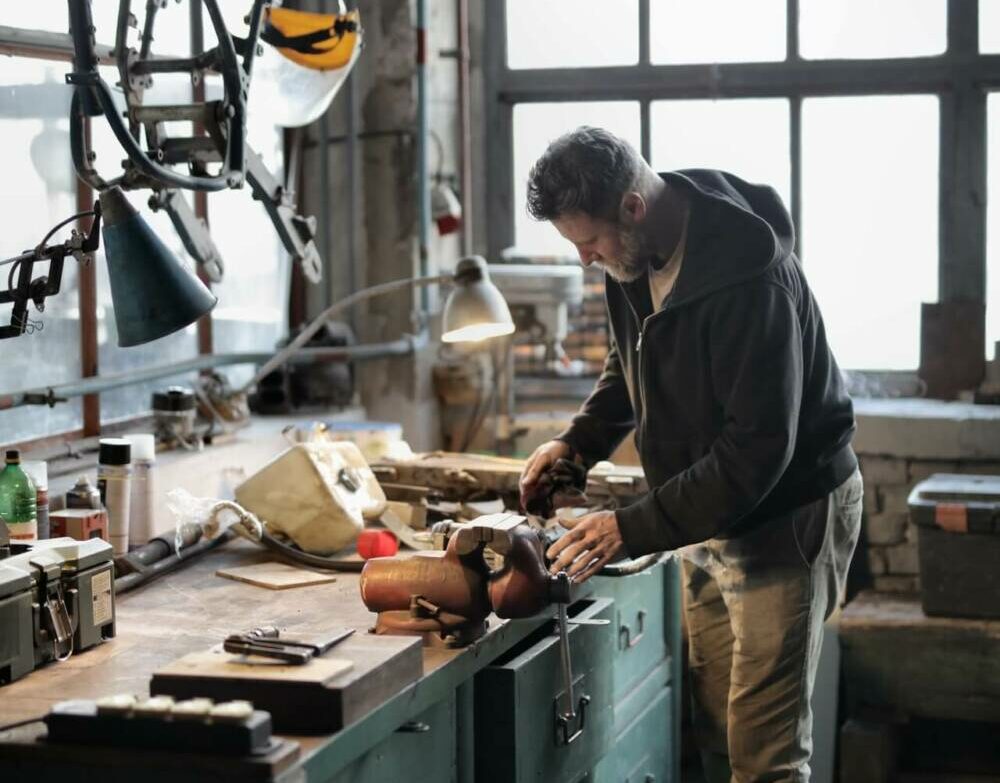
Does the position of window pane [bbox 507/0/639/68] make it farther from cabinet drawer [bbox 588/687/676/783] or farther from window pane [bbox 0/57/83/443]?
cabinet drawer [bbox 588/687/676/783]

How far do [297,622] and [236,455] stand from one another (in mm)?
1195

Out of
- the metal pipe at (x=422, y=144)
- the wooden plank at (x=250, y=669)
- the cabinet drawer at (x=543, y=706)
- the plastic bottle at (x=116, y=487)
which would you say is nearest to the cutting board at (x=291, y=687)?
the wooden plank at (x=250, y=669)

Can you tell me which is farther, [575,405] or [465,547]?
[575,405]

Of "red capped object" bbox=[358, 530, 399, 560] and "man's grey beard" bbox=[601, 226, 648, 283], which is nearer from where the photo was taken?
"man's grey beard" bbox=[601, 226, 648, 283]

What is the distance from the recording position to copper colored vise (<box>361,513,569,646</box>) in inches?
91.8

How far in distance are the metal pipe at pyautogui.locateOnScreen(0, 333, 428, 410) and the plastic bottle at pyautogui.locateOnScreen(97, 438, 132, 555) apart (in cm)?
30

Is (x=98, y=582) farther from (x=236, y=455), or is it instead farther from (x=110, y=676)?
(x=236, y=455)

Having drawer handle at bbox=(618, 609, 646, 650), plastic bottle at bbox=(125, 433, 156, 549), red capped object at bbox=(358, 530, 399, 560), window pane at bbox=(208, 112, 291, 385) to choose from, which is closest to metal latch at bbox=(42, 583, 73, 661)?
plastic bottle at bbox=(125, 433, 156, 549)

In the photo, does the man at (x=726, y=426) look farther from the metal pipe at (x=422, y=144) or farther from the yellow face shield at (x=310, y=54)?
the metal pipe at (x=422, y=144)

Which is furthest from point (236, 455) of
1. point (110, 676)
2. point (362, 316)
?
point (110, 676)

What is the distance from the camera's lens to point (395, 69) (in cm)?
459

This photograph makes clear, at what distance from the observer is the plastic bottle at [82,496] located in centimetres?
270

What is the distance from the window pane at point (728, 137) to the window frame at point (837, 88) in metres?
0.03

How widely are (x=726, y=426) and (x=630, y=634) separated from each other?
0.75 metres
